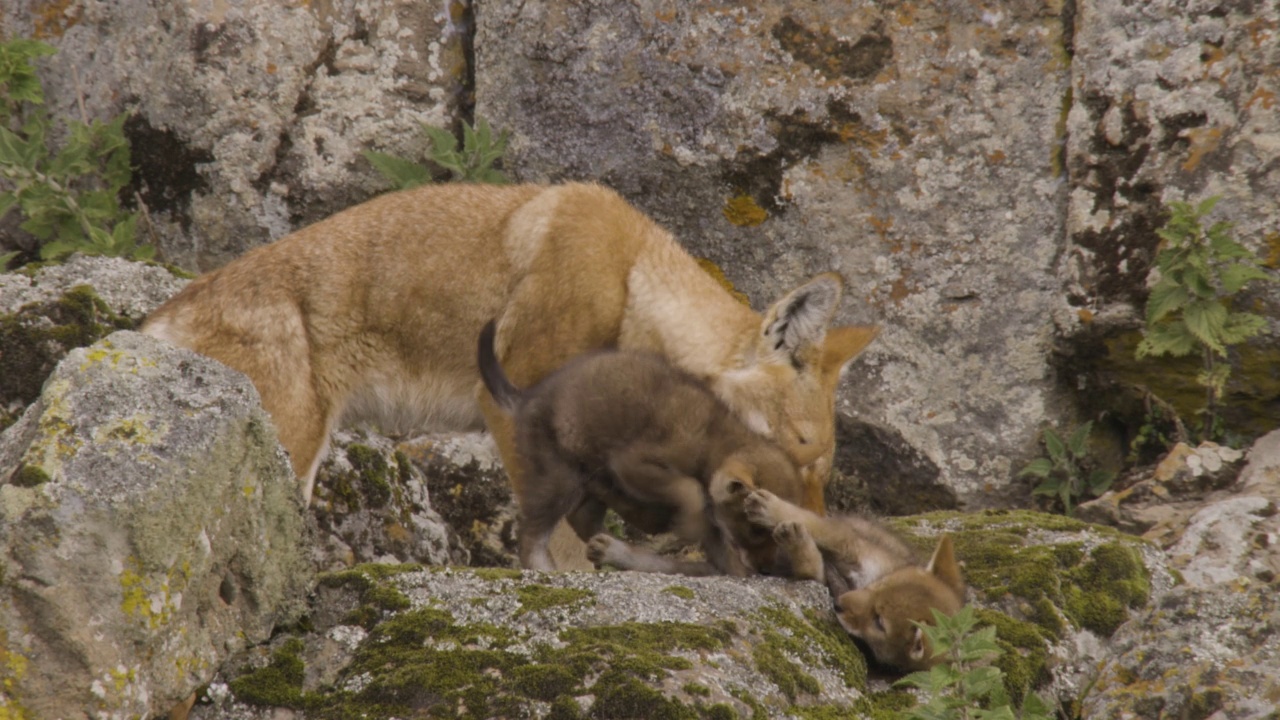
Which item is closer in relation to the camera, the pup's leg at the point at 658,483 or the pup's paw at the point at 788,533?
the pup's paw at the point at 788,533

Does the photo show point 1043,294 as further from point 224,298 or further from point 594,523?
point 224,298

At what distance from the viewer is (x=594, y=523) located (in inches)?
221

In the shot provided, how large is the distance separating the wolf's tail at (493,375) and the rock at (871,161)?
205cm

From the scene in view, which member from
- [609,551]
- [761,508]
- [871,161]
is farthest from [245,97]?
[761,508]

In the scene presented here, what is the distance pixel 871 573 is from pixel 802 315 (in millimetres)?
1422

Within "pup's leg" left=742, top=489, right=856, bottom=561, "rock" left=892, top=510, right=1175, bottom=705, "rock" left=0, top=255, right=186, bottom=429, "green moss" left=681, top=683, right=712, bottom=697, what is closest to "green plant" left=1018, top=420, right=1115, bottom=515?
"rock" left=892, top=510, right=1175, bottom=705

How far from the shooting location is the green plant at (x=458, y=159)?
7.09m

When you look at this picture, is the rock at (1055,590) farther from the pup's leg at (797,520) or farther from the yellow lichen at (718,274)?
the yellow lichen at (718,274)

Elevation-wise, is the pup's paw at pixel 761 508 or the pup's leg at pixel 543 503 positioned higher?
the pup's paw at pixel 761 508

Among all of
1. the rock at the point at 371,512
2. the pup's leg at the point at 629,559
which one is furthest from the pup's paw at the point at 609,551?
the rock at the point at 371,512

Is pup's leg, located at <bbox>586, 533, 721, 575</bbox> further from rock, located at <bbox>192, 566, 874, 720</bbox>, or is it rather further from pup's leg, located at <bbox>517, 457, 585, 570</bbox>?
rock, located at <bbox>192, 566, 874, 720</bbox>

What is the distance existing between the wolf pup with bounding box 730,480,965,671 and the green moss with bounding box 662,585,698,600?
0.63 meters

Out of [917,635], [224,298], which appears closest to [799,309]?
[917,635]

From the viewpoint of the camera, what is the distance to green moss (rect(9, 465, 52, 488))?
2979mm
